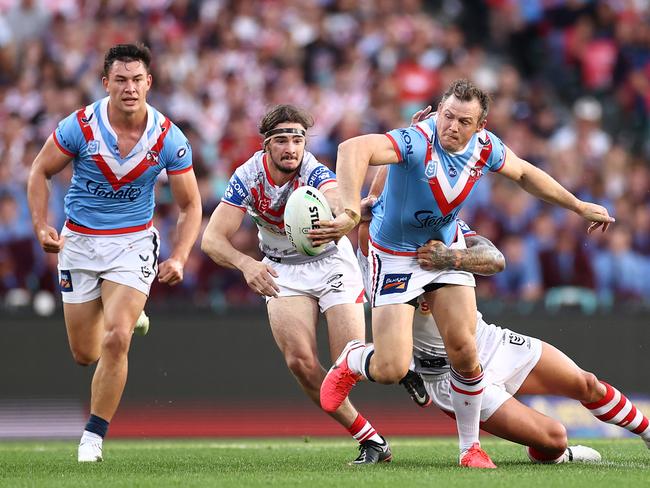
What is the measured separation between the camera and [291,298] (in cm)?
888

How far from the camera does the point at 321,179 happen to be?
8.65 metres

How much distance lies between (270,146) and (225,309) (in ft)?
15.0

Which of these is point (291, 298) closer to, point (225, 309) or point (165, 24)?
point (225, 309)

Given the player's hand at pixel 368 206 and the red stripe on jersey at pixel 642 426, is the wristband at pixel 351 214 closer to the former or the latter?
the player's hand at pixel 368 206

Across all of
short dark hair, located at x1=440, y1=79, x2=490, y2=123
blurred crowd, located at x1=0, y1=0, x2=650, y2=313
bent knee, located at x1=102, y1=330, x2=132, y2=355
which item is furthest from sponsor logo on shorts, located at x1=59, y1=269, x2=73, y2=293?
blurred crowd, located at x1=0, y1=0, x2=650, y2=313

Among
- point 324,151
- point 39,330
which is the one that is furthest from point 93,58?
point 39,330

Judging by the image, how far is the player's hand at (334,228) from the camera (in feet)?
24.0

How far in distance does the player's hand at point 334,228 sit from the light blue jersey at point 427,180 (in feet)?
2.27

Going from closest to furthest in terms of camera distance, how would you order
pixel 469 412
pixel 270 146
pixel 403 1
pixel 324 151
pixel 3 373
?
pixel 469 412 < pixel 270 146 < pixel 3 373 < pixel 324 151 < pixel 403 1

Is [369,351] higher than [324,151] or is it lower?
lower

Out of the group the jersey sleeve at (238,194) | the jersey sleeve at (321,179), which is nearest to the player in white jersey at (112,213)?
the jersey sleeve at (238,194)

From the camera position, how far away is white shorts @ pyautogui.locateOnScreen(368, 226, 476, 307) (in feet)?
26.4

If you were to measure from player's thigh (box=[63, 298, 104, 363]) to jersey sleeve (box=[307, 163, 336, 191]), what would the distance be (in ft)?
6.00

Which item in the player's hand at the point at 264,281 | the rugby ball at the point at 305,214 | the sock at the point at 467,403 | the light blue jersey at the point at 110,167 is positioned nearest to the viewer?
the rugby ball at the point at 305,214
